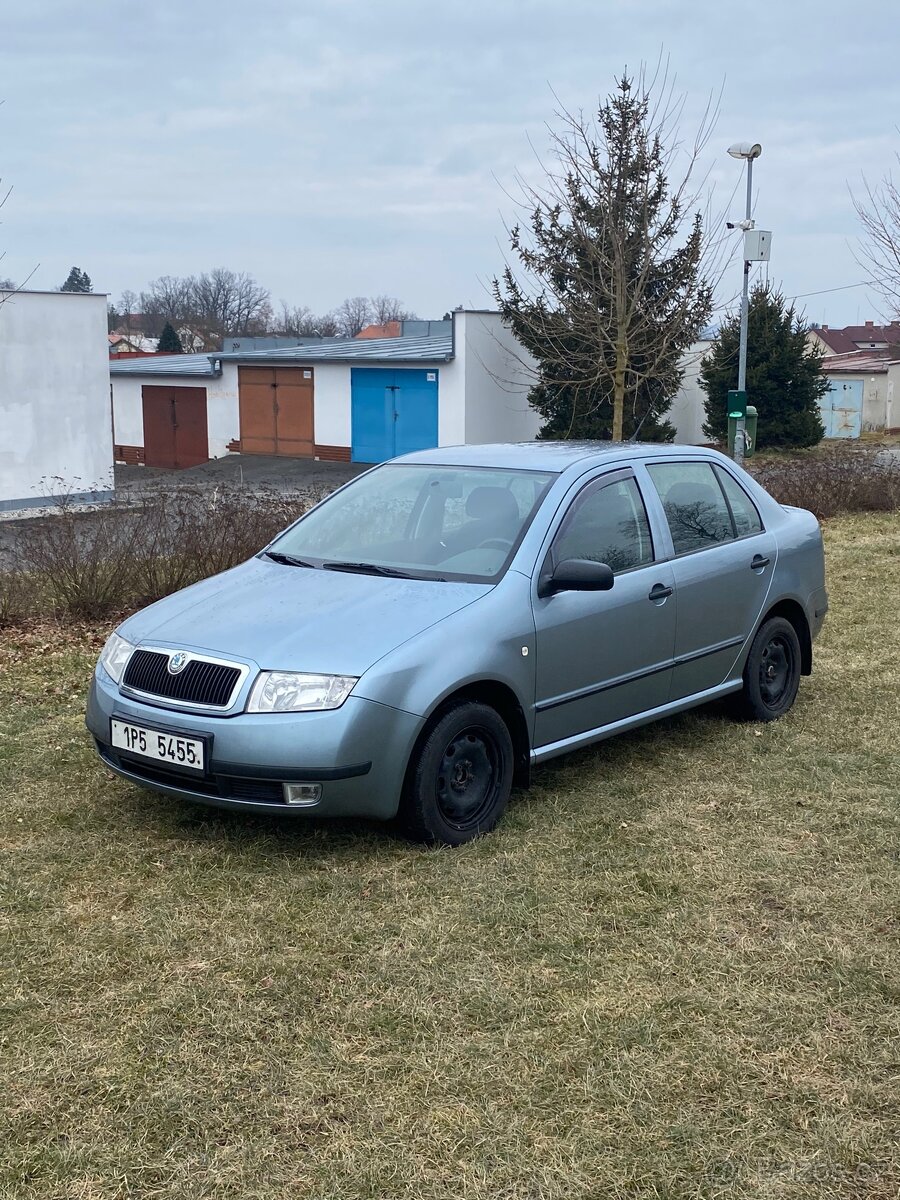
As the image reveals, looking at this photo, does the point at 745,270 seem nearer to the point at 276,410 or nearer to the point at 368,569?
the point at 368,569

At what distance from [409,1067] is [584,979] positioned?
0.73 m

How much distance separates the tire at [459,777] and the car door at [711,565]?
1336mm

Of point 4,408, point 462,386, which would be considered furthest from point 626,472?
point 462,386

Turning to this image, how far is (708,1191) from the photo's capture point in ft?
9.08

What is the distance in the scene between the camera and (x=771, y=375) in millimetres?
32719

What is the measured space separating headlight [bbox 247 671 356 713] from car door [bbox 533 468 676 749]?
990mm

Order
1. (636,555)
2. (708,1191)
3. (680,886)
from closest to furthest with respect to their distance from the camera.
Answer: (708,1191) → (680,886) → (636,555)

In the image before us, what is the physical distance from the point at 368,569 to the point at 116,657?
1.13 metres

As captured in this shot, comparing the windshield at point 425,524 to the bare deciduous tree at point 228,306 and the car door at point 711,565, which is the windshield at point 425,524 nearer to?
the car door at point 711,565

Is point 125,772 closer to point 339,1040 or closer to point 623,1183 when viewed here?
point 339,1040

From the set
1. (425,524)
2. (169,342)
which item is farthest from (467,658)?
(169,342)

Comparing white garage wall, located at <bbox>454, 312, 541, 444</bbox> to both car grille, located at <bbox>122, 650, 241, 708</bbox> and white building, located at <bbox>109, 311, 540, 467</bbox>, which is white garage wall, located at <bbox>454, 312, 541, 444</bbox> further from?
car grille, located at <bbox>122, 650, 241, 708</bbox>

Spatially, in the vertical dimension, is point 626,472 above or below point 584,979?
above

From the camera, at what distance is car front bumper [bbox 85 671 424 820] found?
435cm
